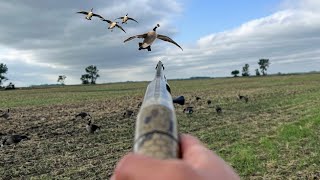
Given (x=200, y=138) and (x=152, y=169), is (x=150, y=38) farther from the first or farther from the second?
(x=200, y=138)

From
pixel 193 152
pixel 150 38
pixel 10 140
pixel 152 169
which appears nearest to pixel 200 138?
pixel 10 140

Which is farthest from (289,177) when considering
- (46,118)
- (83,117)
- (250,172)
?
(46,118)

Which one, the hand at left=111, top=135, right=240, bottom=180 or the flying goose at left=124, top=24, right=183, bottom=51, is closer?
the hand at left=111, top=135, right=240, bottom=180

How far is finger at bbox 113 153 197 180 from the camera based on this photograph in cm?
75

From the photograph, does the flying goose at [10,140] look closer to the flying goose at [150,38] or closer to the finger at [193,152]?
the flying goose at [150,38]

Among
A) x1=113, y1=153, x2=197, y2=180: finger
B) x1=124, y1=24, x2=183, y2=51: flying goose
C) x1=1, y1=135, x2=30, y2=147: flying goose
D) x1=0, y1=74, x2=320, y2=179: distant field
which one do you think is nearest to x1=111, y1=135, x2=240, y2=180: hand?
x1=113, y1=153, x2=197, y2=180: finger

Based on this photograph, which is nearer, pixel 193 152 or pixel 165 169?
pixel 165 169

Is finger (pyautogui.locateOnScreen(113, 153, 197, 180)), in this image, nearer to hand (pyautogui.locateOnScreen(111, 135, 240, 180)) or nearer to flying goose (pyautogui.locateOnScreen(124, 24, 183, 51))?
hand (pyautogui.locateOnScreen(111, 135, 240, 180))

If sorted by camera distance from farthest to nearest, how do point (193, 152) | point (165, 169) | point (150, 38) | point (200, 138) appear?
point (200, 138)
point (150, 38)
point (193, 152)
point (165, 169)

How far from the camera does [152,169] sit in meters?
0.77

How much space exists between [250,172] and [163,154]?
35.5 ft

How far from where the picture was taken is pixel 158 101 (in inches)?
38.7

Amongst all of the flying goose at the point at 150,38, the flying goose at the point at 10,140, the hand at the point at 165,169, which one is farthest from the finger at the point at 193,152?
the flying goose at the point at 10,140

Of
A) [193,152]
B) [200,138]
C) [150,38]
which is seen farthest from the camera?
[200,138]
